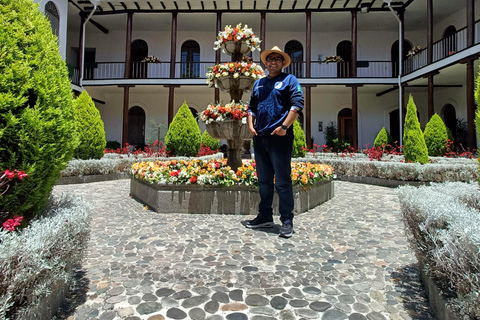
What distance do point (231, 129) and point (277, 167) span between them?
64.1 inches

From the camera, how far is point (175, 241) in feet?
9.37

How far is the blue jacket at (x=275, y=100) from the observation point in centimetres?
298

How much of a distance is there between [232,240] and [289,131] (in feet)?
4.04

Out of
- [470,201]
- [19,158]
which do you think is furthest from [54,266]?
[470,201]

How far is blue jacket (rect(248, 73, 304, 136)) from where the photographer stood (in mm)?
2980

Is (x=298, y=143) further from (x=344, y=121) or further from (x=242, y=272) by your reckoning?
(x=242, y=272)

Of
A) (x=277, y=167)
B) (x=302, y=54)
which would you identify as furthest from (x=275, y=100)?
(x=302, y=54)

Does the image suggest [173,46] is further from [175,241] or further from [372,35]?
[175,241]

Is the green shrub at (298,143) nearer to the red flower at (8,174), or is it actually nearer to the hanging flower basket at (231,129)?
the hanging flower basket at (231,129)

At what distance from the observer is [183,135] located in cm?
948

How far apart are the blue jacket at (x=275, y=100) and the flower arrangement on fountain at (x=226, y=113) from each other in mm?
1191

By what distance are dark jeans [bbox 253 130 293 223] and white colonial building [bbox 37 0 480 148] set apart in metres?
10.6

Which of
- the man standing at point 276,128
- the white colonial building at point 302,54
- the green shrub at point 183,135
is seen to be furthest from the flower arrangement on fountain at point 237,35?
the white colonial building at point 302,54

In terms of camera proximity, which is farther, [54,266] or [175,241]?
[175,241]
